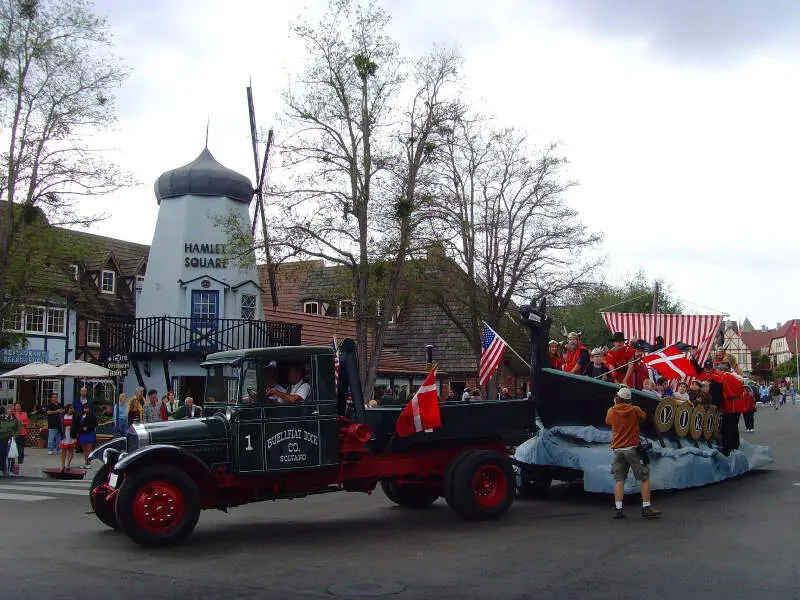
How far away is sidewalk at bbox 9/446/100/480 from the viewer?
1875cm

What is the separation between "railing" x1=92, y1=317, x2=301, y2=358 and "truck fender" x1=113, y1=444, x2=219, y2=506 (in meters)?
19.9

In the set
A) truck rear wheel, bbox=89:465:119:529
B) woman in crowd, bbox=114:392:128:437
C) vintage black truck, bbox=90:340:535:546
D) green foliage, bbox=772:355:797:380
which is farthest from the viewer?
green foliage, bbox=772:355:797:380

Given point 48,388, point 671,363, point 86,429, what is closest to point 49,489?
point 86,429

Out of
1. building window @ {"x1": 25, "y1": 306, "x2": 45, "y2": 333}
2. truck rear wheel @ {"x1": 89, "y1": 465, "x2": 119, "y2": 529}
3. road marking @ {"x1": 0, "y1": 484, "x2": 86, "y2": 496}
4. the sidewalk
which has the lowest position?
the sidewalk

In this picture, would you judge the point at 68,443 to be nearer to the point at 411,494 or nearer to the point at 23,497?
the point at 23,497

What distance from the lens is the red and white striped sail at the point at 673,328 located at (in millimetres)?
15570

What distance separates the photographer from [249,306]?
3075cm

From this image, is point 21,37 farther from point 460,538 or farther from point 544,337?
point 460,538

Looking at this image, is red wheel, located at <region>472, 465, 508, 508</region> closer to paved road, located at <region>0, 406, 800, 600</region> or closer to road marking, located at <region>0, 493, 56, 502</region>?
paved road, located at <region>0, 406, 800, 600</region>

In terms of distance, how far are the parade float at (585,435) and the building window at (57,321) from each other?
2787 centimetres

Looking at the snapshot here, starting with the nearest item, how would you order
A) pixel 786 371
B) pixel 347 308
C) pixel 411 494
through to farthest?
pixel 411 494
pixel 347 308
pixel 786 371

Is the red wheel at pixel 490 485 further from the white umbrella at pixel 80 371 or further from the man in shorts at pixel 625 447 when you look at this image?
the white umbrella at pixel 80 371

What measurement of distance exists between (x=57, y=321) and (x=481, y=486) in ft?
96.4

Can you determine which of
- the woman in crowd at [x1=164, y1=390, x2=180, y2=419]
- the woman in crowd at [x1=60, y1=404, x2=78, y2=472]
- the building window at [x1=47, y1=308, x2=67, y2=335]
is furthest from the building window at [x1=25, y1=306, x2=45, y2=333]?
the woman in crowd at [x1=60, y1=404, x2=78, y2=472]
